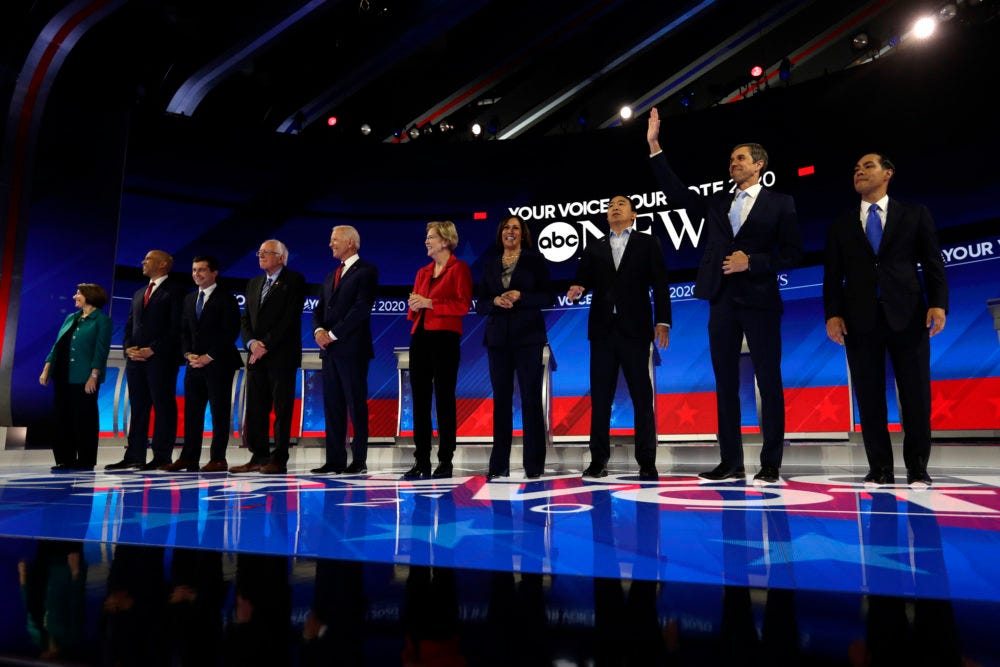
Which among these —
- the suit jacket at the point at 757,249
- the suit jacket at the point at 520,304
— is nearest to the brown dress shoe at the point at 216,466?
the suit jacket at the point at 520,304

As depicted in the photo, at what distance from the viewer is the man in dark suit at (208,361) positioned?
400 cm

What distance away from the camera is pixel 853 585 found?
3.00ft

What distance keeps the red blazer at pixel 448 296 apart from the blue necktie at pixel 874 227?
167 cm

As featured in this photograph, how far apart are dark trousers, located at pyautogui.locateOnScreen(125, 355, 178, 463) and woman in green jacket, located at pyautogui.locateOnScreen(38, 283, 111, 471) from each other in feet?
1.00

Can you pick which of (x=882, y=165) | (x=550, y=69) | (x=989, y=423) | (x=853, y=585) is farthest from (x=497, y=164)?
(x=853, y=585)

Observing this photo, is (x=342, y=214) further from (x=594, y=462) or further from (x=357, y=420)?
(x=594, y=462)

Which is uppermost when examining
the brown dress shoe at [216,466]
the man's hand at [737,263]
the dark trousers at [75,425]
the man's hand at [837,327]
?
the man's hand at [737,263]

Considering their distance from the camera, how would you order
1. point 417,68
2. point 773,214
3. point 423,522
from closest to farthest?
1. point 423,522
2. point 773,214
3. point 417,68

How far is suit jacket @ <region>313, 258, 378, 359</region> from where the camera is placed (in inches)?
143

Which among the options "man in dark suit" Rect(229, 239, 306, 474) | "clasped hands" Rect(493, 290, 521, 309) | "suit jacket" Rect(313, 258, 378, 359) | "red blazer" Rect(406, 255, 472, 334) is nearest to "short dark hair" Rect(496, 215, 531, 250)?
"red blazer" Rect(406, 255, 472, 334)

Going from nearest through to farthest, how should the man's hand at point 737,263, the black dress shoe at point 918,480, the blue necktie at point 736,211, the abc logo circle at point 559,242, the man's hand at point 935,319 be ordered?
the black dress shoe at point 918,480, the man's hand at point 935,319, the man's hand at point 737,263, the blue necktie at point 736,211, the abc logo circle at point 559,242

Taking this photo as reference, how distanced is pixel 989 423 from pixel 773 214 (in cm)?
455

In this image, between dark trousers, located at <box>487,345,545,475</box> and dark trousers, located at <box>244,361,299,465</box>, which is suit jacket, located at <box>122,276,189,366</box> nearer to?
dark trousers, located at <box>244,361,299,465</box>

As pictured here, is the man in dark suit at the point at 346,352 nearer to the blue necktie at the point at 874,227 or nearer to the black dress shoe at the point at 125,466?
the black dress shoe at the point at 125,466
